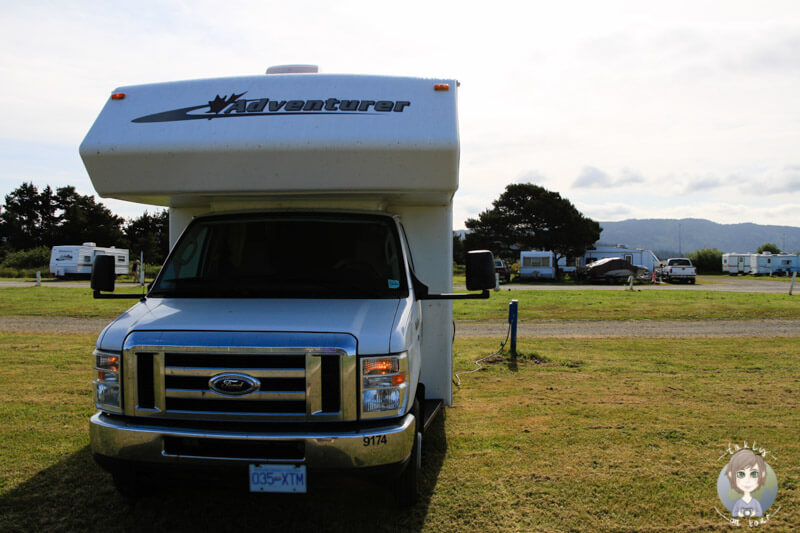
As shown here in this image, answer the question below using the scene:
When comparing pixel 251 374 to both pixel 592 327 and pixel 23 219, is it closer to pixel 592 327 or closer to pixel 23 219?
pixel 592 327

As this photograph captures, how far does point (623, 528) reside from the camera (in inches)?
157

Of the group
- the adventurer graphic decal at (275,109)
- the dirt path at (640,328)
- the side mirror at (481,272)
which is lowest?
the dirt path at (640,328)

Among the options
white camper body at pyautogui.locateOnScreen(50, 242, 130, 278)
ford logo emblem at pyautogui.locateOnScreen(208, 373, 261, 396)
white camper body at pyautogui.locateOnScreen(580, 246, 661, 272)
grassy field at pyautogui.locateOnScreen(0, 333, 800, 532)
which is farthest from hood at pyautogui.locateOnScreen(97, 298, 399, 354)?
white camper body at pyautogui.locateOnScreen(580, 246, 661, 272)

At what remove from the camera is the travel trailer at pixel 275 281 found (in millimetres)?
3547

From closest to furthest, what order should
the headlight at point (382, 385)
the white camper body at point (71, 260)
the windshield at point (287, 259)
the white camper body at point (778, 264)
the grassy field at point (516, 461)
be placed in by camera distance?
the headlight at point (382, 385) < the grassy field at point (516, 461) < the windshield at point (287, 259) < the white camper body at point (71, 260) < the white camper body at point (778, 264)

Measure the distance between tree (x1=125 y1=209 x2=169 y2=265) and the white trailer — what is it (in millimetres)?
34273

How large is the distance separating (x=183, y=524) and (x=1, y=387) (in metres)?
5.09

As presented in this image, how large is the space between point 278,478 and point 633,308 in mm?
17553

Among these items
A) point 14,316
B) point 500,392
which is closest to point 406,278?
point 500,392

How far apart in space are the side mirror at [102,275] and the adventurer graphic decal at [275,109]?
118 cm

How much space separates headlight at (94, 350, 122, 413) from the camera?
3715mm

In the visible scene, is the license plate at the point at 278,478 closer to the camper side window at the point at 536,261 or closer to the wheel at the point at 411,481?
the wheel at the point at 411,481

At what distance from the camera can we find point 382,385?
361 centimetres

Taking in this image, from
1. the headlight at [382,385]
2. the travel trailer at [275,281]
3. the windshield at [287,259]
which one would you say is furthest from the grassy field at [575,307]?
the headlight at [382,385]
